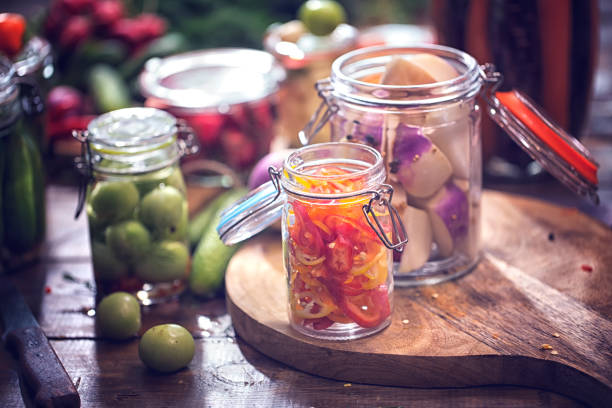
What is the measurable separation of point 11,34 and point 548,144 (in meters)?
1.04

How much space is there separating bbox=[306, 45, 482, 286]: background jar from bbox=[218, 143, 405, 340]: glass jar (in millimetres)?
78

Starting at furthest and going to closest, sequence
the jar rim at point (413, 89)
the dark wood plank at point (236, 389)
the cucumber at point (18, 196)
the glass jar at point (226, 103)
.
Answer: the glass jar at point (226, 103), the cucumber at point (18, 196), the jar rim at point (413, 89), the dark wood plank at point (236, 389)

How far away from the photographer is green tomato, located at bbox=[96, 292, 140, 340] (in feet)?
3.92

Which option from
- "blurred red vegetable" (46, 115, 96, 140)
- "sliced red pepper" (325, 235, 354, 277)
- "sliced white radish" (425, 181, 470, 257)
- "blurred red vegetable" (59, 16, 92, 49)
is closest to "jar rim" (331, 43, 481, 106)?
"sliced white radish" (425, 181, 470, 257)

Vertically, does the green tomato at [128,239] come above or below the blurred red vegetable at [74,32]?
below

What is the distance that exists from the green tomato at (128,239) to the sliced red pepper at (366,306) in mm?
368

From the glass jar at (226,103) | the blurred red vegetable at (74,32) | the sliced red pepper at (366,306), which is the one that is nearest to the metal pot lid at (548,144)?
the sliced red pepper at (366,306)

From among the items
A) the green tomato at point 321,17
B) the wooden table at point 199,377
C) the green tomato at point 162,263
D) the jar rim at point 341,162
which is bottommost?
the wooden table at point 199,377

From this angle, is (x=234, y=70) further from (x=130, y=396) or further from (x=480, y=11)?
(x=130, y=396)

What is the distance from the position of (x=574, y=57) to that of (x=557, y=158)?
0.44 m

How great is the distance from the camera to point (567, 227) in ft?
4.73

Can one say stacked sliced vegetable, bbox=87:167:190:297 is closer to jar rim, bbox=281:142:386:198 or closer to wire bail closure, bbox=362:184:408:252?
jar rim, bbox=281:142:386:198

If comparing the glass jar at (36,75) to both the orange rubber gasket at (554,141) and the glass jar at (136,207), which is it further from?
the orange rubber gasket at (554,141)

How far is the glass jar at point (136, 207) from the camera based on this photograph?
1.26 metres
